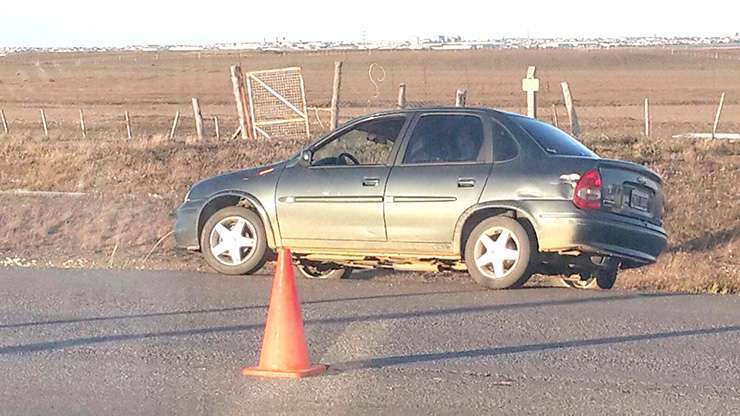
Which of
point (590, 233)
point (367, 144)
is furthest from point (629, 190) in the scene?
point (367, 144)

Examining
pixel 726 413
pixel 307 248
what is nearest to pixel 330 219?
pixel 307 248

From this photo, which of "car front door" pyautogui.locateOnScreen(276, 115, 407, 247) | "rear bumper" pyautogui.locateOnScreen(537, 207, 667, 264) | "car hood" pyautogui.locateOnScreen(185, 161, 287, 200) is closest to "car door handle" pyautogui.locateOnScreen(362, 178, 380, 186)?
"car front door" pyautogui.locateOnScreen(276, 115, 407, 247)

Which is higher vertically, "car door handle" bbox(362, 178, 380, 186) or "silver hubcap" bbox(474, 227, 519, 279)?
"car door handle" bbox(362, 178, 380, 186)

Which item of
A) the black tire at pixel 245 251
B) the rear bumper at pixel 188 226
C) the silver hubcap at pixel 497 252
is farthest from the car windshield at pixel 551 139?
the rear bumper at pixel 188 226

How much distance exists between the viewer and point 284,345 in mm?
7004

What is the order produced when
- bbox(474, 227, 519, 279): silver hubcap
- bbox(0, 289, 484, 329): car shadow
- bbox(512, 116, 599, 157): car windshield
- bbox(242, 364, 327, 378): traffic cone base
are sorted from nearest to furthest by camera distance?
1. bbox(242, 364, 327, 378): traffic cone base
2. bbox(0, 289, 484, 329): car shadow
3. bbox(474, 227, 519, 279): silver hubcap
4. bbox(512, 116, 599, 157): car windshield

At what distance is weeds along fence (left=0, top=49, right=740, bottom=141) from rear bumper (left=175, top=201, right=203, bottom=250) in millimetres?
10798

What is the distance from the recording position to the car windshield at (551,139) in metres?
10.2

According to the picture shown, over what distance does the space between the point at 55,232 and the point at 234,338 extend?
7764 mm

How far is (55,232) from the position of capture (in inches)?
602

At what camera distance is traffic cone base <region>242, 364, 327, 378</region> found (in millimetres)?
6930

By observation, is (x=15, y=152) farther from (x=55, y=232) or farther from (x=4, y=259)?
(x=4, y=259)

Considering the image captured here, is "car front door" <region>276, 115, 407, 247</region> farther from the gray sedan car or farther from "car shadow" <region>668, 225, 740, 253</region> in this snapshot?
"car shadow" <region>668, 225, 740, 253</region>

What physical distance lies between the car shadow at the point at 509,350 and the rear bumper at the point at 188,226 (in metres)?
4.18
